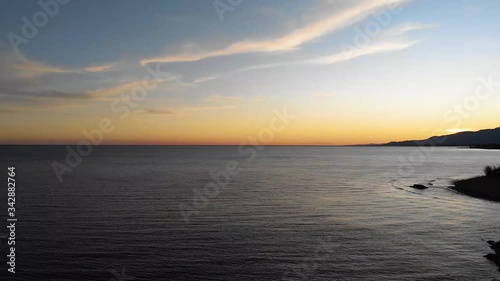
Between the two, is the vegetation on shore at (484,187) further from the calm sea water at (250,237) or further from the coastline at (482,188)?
the calm sea water at (250,237)

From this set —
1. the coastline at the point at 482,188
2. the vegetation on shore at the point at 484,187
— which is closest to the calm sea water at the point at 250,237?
the coastline at the point at 482,188

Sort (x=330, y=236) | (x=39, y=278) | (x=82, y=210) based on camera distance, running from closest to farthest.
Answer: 1. (x=39, y=278)
2. (x=330, y=236)
3. (x=82, y=210)

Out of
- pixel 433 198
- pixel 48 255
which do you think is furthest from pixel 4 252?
pixel 433 198

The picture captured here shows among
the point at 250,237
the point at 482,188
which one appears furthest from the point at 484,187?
the point at 250,237

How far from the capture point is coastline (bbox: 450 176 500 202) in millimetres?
69188

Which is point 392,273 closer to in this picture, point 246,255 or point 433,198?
point 246,255

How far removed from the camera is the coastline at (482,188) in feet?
227

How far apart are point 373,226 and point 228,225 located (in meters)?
17.8

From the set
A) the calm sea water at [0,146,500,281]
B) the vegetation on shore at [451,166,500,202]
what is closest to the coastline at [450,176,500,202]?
the vegetation on shore at [451,166,500,202]

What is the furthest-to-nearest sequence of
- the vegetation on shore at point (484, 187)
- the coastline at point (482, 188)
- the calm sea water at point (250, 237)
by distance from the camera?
the vegetation on shore at point (484, 187) < the coastline at point (482, 188) < the calm sea water at point (250, 237)

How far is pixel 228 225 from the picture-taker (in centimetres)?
4450

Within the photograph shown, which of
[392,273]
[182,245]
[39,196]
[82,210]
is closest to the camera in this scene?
[392,273]

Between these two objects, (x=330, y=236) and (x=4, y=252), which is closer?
(x=4, y=252)

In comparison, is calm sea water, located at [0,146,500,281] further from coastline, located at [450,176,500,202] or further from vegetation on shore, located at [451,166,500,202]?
vegetation on shore, located at [451,166,500,202]
